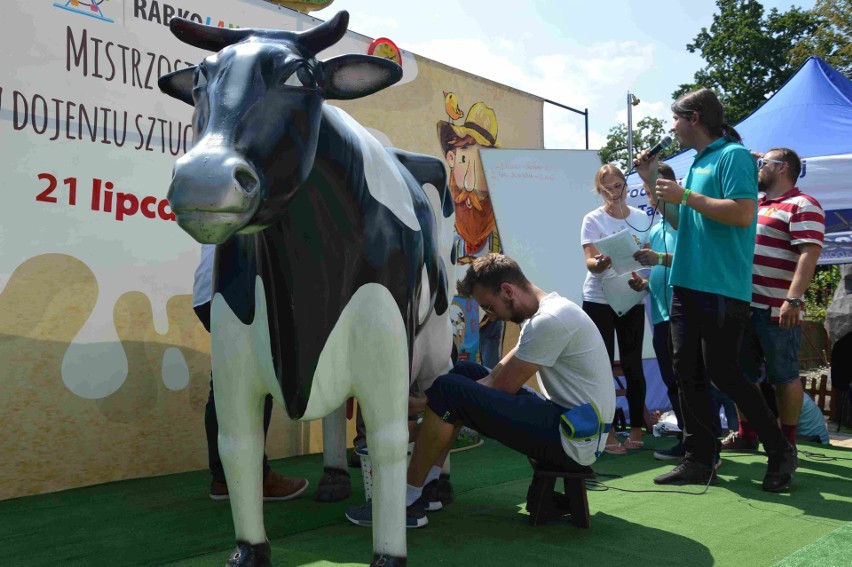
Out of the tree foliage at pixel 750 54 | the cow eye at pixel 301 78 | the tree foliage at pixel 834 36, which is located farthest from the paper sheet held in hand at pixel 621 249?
the tree foliage at pixel 750 54

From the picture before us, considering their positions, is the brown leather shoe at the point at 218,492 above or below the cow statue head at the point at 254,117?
below

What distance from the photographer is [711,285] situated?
3.53 meters

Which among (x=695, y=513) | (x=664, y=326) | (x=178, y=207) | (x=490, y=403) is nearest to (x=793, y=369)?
(x=664, y=326)

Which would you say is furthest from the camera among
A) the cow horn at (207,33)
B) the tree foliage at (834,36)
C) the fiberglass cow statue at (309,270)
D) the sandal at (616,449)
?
the tree foliage at (834,36)

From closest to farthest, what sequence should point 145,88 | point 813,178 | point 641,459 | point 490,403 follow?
point 490,403, point 145,88, point 641,459, point 813,178

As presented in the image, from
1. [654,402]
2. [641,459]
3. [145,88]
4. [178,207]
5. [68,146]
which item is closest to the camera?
[178,207]

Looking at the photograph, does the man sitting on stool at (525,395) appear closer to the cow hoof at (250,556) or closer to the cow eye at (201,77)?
the cow hoof at (250,556)

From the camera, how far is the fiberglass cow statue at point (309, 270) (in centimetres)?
185

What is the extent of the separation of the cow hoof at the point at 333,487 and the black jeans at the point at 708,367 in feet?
5.38

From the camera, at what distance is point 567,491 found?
3027 mm

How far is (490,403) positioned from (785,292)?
7.24 feet

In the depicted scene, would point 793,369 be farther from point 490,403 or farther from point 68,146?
point 68,146

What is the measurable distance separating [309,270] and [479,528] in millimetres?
1436

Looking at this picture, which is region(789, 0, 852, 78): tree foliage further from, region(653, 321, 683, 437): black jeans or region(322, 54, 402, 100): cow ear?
region(322, 54, 402, 100): cow ear
